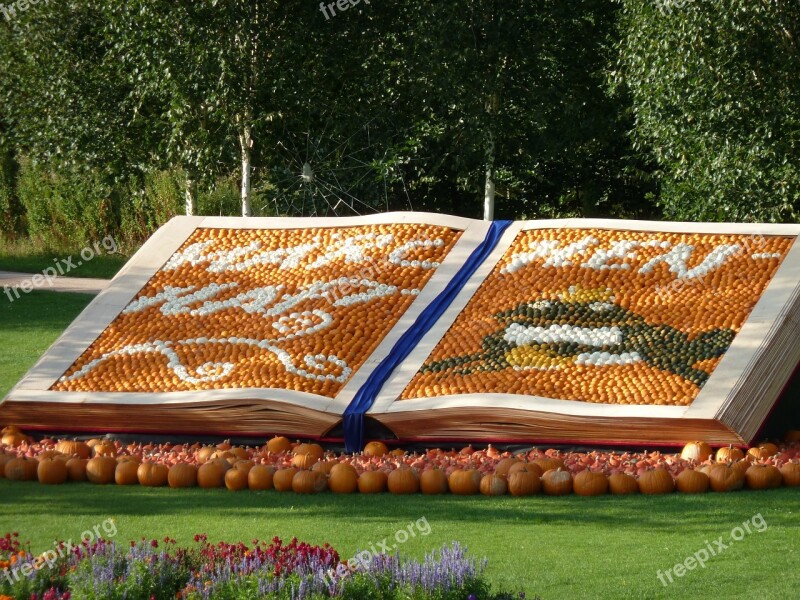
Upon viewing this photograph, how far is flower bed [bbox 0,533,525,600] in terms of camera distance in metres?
5.16

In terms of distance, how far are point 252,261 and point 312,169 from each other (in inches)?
497

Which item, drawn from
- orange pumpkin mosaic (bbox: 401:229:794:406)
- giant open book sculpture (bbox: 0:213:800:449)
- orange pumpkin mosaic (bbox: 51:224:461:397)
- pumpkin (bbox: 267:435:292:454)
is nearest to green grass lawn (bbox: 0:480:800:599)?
pumpkin (bbox: 267:435:292:454)

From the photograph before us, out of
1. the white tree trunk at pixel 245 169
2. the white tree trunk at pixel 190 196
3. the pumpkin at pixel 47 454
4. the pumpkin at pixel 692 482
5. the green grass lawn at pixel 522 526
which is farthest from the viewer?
the white tree trunk at pixel 190 196

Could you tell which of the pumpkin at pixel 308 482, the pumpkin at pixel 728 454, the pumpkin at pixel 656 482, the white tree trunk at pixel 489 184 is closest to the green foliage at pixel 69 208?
the white tree trunk at pixel 489 184

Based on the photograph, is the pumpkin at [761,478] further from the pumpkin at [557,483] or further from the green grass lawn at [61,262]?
the green grass lawn at [61,262]

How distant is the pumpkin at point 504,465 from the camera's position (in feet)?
28.3

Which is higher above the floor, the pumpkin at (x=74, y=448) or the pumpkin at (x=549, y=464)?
the pumpkin at (x=549, y=464)

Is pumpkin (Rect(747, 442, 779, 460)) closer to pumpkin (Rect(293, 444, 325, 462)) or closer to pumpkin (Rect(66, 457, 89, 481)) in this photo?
pumpkin (Rect(293, 444, 325, 462))

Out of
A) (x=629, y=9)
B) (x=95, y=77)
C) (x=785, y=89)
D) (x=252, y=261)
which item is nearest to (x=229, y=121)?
(x=95, y=77)

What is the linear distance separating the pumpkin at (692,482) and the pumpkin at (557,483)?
2.34 ft

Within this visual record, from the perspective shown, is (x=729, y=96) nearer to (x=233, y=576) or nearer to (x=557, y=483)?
(x=557, y=483)

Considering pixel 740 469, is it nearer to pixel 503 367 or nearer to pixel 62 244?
pixel 503 367

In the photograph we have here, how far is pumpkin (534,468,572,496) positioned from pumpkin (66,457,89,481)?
10.7 ft

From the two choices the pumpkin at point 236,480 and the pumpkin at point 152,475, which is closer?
the pumpkin at point 236,480
